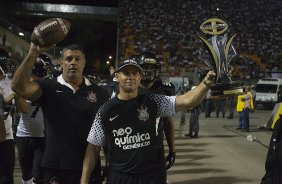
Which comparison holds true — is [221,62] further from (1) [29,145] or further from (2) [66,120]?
(1) [29,145]

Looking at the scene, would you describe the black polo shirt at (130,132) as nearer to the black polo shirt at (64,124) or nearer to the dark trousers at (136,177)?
the dark trousers at (136,177)

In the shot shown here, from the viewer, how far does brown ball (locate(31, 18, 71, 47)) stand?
3.15m

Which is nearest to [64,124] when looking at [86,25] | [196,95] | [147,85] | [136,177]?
[136,177]

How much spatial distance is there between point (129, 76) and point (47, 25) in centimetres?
73

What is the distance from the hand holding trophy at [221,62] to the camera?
3.13 metres

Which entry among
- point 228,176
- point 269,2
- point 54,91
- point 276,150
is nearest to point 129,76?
point 54,91

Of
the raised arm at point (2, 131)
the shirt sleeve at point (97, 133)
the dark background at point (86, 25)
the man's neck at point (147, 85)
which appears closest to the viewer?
the shirt sleeve at point (97, 133)

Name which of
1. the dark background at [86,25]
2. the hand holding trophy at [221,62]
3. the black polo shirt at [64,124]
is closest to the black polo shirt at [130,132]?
the black polo shirt at [64,124]

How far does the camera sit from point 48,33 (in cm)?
317

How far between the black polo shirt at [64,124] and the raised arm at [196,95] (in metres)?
0.72

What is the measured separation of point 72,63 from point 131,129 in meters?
0.80

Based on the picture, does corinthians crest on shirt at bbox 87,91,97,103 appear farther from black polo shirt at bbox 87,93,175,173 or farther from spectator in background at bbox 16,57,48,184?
spectator in background at bbox 16,57,48,184

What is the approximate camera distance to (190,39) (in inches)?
1348

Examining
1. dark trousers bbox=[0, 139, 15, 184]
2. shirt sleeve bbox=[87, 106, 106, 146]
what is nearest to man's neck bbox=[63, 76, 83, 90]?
shirt sleeve bbox=[87, 106, 106, 146]
